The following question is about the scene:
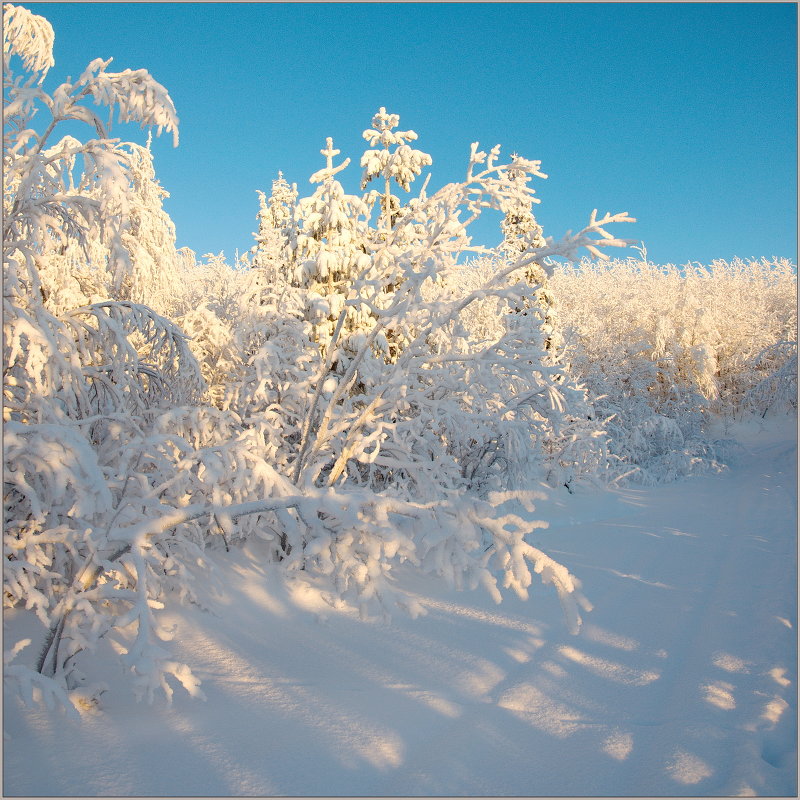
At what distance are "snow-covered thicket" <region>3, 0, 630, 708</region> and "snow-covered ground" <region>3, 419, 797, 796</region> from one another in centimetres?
37

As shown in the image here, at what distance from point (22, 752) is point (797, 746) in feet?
16.3

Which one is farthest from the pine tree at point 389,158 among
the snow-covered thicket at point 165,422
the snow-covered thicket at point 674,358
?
the snow-covered thicket at point 674,358

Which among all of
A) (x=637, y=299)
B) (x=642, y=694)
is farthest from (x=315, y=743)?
(x=637, y=299)

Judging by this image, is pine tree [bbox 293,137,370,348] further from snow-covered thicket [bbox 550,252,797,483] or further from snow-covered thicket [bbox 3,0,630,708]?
snow-covered thicket [bbox 550,252,797,483]

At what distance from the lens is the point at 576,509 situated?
14.3m

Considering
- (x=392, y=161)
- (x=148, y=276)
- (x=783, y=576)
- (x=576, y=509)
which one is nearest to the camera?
(x=148, y=276)

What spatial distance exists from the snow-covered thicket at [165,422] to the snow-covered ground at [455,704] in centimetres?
37

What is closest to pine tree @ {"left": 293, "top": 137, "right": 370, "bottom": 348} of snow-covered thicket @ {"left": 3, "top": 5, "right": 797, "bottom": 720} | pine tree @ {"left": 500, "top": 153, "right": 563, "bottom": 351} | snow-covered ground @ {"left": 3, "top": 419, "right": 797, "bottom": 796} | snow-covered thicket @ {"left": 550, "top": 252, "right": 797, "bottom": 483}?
snow-covered thicket @ {"left": 3, "top": 5, "right": 797, "bottom": 720}

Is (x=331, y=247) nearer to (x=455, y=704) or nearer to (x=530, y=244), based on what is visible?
(x=455, y=704)

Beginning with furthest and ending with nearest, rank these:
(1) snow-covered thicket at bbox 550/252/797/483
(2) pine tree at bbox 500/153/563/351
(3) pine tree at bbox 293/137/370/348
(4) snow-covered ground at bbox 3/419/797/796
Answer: (1) snow-covered thicket at bbox 550/252/797/483
(2) pine tree at bbox 500/153/563/351
(3) pine tree at bbox 293/137/370/348
(4) snow-covered ground at bbox 3/419/797/796

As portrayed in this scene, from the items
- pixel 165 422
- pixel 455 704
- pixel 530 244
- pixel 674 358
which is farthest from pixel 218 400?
pixel 674 358

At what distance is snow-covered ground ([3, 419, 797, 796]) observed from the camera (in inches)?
130

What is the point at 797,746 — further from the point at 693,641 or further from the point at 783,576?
the point at 783,576

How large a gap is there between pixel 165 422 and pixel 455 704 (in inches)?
145
